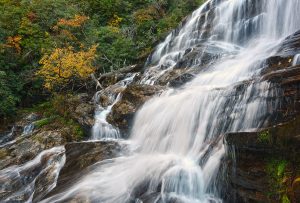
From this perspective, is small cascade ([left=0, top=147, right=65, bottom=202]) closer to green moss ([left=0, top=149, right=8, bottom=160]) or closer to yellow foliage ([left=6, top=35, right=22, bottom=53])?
green moss ([left=0, top=149, right=8, bottom=160])

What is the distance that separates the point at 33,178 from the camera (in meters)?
8.94

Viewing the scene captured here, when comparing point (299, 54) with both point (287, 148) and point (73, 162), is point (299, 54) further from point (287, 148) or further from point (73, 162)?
point (73, 162)

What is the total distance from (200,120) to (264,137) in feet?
10.6

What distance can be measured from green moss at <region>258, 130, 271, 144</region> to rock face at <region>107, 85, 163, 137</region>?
5979 mm

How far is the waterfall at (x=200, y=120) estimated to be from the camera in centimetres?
628

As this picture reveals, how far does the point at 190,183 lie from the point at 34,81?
43.5ft

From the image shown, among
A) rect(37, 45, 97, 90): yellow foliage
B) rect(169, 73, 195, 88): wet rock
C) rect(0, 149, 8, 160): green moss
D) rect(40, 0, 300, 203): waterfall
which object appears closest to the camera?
Result: rect(40, 0, 300, 203): waterfall

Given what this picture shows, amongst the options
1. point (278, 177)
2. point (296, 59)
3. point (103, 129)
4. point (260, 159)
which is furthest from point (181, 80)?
point (278, 177)

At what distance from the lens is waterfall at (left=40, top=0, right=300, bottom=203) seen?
6.28 m

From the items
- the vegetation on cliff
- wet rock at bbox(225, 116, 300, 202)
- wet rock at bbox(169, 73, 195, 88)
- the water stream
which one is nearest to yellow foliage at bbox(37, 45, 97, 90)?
the vegetation on cliff

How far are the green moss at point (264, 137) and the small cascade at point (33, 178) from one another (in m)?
4.93

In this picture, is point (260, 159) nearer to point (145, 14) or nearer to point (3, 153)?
point (3, 153)

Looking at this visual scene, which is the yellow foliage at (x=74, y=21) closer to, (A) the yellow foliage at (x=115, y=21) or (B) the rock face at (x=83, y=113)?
(A) the yellow foliage at (x=115, y=21)

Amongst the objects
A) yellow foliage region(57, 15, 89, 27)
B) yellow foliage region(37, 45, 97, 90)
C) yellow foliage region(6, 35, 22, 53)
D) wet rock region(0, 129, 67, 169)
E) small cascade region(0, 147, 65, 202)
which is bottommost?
small cascade region(0, 147, 65, 202)
